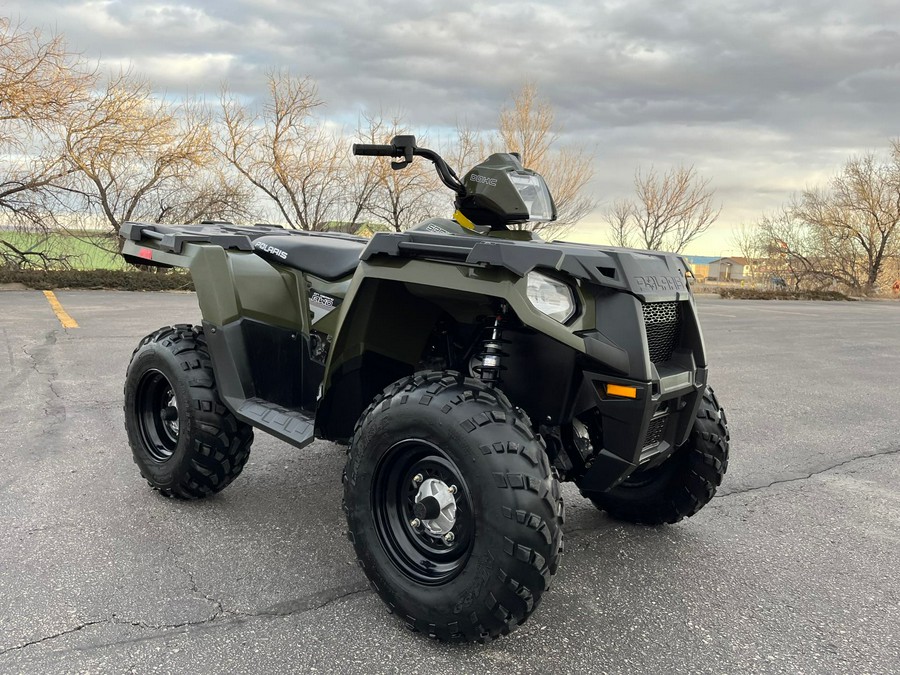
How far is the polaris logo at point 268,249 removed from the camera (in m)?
3.40

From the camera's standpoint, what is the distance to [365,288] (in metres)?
2.74

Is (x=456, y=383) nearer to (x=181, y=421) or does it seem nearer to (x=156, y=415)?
(x=181, y=421)

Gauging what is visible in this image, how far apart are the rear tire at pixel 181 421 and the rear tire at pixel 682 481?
195 cm

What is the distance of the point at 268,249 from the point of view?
346 cm

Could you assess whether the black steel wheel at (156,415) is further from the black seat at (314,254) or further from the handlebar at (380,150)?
the handlebar at (380,150)

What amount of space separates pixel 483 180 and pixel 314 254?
0.91 m

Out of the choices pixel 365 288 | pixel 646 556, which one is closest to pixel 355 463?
pixel 365 288

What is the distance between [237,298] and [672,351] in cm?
221

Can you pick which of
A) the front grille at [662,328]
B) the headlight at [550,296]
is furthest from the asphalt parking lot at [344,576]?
the headlight at [550,296]

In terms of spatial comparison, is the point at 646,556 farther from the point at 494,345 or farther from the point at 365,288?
the point at 365,288

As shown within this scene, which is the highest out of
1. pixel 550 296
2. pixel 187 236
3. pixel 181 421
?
pixel 187 236

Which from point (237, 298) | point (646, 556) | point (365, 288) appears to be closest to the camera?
point (365, 288)

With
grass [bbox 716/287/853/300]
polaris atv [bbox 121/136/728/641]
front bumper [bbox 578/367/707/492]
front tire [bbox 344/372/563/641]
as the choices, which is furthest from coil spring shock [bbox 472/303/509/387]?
grass [bbox 716/287/853/300]

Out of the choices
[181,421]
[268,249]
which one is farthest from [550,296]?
[181,421]
